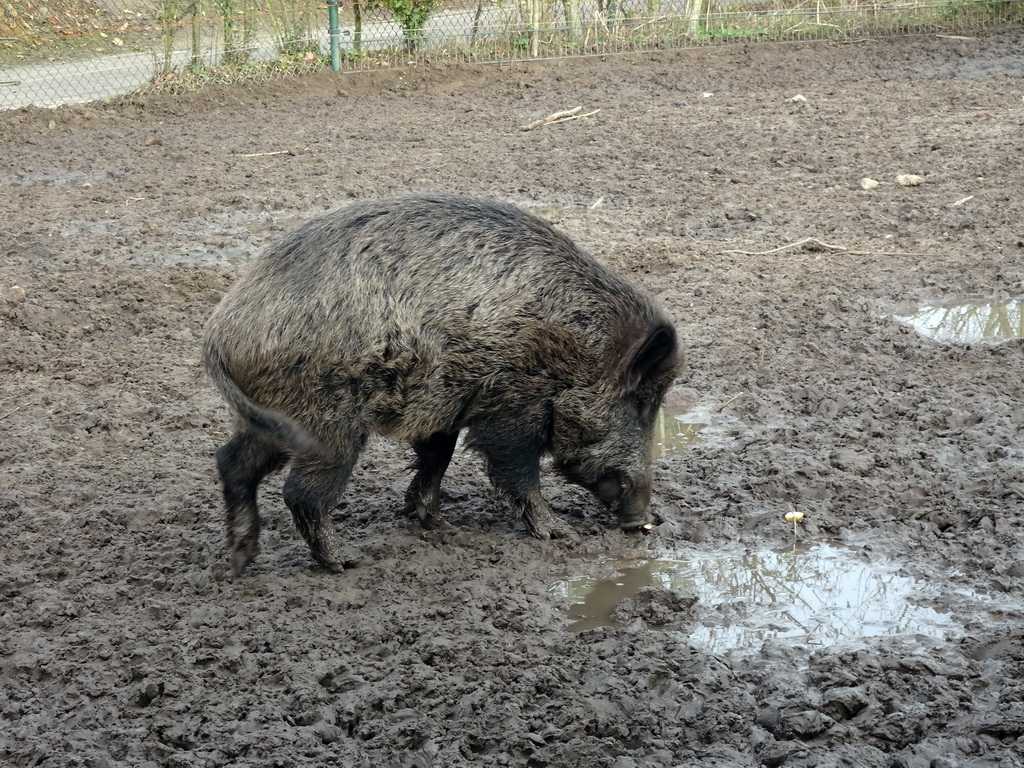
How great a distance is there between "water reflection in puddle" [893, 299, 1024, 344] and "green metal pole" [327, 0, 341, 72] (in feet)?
33.6

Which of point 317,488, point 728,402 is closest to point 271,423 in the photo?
point 317,488

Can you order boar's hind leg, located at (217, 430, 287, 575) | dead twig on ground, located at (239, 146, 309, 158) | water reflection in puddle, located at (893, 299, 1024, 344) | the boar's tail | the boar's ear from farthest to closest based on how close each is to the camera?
dead twig on ground, located at (239, 146, 309, 158) → water reflection in puddle, located at (893, 299, 1024, 344) → the boar's ear → boar's hind leg, located at (217, 430, 287, 575) → the boar's tail

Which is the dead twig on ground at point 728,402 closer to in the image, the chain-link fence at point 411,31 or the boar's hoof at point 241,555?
the boar's hoof at point 241,555

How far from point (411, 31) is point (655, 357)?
1217 centimetres

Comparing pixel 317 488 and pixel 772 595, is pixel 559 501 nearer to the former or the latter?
pixel 772 595

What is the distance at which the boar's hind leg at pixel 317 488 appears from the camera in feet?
13.8

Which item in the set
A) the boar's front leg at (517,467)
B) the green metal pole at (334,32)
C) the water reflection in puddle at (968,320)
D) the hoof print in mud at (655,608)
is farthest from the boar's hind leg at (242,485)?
the green metal pole at (334,32)

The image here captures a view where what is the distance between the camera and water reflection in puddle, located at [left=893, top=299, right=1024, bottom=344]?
648 cm

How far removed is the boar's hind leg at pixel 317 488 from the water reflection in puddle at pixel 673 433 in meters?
1.84

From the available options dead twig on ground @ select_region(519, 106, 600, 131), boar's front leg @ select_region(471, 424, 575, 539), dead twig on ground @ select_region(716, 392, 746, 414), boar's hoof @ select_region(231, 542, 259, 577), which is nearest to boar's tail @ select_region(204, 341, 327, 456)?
boar's hoof @ select_region(231, 542, 259, 577)

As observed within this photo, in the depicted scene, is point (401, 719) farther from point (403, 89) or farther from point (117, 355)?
point (403, 89)

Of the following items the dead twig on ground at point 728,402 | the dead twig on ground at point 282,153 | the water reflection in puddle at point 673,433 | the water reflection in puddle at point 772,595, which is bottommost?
the water reflection in puddle at point 772,595

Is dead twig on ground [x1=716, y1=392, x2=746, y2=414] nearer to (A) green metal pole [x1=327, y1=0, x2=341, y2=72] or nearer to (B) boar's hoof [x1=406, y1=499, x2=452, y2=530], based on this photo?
(B) boar's hoof [x1=406, y1=499, x2=452, y2=530]

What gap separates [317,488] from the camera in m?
4.25
